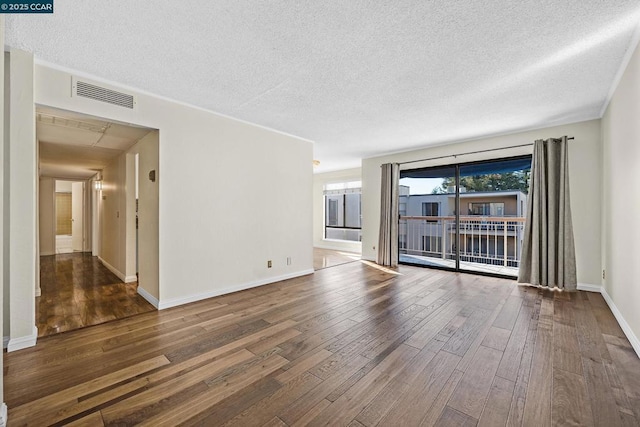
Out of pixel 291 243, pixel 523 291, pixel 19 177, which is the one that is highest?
pixel 19 177

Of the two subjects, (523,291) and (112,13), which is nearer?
(112,13)

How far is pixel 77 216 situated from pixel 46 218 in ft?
3.97

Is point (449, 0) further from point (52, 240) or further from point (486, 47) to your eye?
point (52, 240)

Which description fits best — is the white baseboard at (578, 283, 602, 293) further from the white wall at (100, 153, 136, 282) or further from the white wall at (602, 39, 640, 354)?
the white wall at (100, 153, 136, 282)

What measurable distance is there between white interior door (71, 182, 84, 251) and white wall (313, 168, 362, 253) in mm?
6862

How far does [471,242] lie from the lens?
5.49m

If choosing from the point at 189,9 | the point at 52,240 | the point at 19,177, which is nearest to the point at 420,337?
the point at 189,9

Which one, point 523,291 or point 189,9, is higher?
point 189,9

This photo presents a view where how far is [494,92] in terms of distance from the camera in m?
2.96

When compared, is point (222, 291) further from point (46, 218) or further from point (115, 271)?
point (46, 218)

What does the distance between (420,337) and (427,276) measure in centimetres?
246

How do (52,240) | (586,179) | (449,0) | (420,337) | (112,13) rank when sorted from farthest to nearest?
(52,240), (586,179), (420,337), (112,13), (449,0)

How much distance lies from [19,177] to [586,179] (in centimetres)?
637

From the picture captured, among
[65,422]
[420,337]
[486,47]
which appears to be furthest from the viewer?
[420,337]
